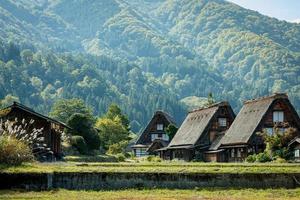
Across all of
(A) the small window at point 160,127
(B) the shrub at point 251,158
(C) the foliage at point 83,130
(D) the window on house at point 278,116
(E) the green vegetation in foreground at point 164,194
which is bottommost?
(E) the green vegetation in foreground at point 164,194

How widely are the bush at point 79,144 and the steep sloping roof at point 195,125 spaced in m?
15.4

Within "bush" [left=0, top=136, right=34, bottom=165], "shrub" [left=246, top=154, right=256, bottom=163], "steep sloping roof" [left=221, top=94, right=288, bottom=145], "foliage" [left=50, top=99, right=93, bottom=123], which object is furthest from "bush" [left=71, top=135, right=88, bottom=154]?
"foliage" [left=50, top=99, right=93, bottom=123]

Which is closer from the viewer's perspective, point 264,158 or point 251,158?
point 264,158

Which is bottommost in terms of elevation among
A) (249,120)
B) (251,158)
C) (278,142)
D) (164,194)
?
(164,194)

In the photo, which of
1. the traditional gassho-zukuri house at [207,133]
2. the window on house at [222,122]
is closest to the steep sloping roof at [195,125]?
the traditional gassho-zukuri house at [207,133]

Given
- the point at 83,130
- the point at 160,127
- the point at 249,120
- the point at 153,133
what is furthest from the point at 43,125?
the point at 153,133

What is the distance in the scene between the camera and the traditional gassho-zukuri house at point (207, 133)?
239ft

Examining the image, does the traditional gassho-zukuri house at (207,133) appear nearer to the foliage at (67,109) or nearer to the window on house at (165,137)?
the window on house at (165,137)

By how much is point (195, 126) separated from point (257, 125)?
588 inches

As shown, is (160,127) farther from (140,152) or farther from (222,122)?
(222,122)

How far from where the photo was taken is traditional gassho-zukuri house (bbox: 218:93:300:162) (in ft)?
211

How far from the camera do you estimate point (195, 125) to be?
7900cm

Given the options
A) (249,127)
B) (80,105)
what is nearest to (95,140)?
(249,127)

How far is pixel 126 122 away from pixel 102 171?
298ft
